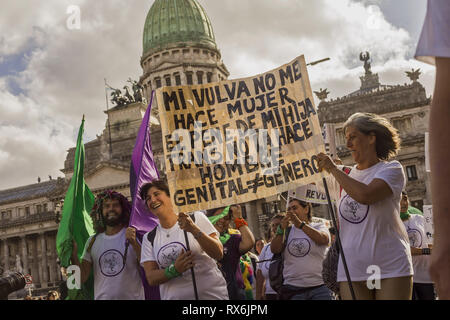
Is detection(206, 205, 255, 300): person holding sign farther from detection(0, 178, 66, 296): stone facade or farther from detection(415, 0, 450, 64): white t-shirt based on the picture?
detection(0, 178, 66, 296): stone facade

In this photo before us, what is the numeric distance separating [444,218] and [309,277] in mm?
4895

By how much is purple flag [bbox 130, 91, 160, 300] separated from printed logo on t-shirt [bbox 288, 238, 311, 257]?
164 centimetres

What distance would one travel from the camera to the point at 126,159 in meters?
52.9

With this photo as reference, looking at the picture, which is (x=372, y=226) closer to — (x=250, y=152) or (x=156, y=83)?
(x=250, y=152)

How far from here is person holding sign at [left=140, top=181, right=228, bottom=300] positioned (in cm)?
479

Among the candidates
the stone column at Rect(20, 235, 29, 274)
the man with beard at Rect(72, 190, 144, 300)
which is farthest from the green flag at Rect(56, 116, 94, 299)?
the stone column at Rect(20, 235, 29, 274)

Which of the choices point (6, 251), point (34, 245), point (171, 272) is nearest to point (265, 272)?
point (171, 272)

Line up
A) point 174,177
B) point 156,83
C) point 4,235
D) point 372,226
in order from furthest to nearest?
→ point 156,83 < point 4,235 < point 174,177 < point 372,226

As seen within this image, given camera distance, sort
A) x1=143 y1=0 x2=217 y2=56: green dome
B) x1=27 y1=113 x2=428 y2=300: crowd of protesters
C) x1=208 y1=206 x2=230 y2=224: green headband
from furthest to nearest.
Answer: x1=143 y1=0 x2=217 y2=56: green dome, x1=208 y1=206 x2=230 y2=224: green headband, x1=27 y1=113 x2=428 y2=300: crowd of protesters

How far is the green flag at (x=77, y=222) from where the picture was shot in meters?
5.65

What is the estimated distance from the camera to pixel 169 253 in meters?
4.97

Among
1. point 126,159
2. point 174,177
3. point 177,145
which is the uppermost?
point 126,159
